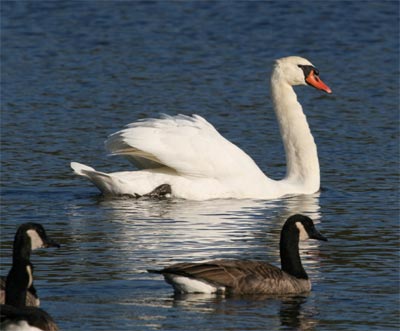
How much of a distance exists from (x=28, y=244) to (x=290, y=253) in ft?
6.87

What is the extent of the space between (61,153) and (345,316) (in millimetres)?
7019

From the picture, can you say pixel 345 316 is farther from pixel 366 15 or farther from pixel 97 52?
pixel 366 15

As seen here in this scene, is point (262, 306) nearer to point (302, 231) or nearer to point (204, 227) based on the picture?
point (302, 231)

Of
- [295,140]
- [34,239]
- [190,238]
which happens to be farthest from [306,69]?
[34,239]

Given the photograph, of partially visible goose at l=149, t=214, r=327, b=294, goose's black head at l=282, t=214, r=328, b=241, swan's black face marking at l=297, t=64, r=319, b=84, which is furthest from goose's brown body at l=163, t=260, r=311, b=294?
swan's black face marking at l=297, t=64, r=319, b=84

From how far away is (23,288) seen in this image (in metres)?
9.01

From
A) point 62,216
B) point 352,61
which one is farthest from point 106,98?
point 62,216

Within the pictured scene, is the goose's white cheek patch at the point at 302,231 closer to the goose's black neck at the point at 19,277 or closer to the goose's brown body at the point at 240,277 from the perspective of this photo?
the goose's brown body at the point at 240,277

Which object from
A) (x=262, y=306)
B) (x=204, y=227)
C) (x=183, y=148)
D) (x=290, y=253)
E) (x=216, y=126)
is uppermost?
(x=216, y=126)

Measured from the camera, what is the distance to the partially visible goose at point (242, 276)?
32.1 feet

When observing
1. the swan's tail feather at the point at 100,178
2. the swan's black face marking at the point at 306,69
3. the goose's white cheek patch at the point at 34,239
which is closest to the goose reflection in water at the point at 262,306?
the goose's white cheek patch at the point at 34,239

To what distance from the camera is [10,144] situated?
16156mm

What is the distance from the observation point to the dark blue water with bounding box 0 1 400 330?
980 centimetres

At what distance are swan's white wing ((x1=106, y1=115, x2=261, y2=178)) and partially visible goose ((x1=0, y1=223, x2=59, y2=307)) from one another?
444 centimetres
